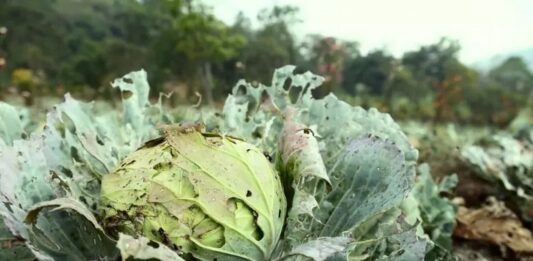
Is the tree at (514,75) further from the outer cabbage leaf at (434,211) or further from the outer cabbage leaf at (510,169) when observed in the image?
the outer cabbage leaf at (434,211)

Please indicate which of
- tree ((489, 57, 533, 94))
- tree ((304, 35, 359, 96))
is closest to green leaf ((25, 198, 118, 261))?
tree ((304, 35, 359, 96))

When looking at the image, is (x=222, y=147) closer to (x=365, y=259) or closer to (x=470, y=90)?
(x=365, y=259)

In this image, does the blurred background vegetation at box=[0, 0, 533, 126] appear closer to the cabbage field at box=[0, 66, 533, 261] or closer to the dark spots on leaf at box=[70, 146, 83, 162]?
the cabbage field at box=[0, 66, 533, 261]

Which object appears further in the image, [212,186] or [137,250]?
[212,186]

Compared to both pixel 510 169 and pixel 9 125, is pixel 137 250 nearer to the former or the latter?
pixel 9 125

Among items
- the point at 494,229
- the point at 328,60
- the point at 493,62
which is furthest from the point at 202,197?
the point at 493,62

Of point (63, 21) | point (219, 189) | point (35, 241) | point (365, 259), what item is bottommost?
point (63, 21)

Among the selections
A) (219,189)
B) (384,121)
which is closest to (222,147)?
(219,189)
